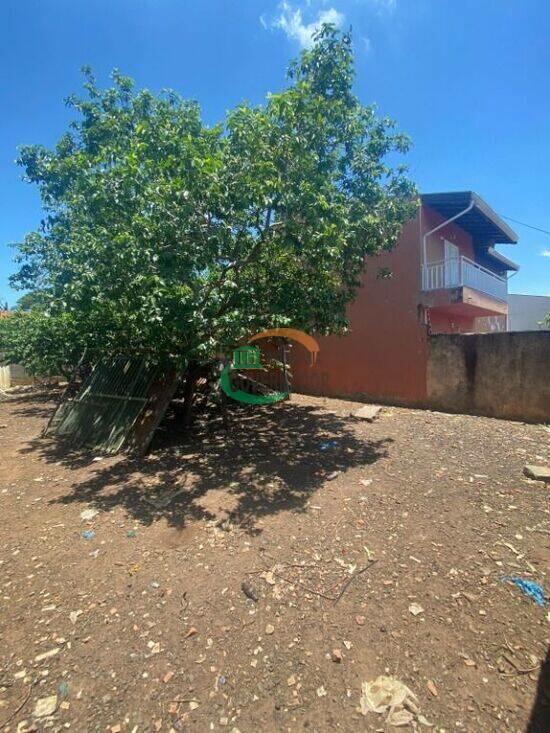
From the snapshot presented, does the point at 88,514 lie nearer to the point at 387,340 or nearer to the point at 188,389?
the point at 188,389

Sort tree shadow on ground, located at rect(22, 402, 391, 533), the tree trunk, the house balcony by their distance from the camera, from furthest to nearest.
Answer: the house balcony < the tree trunk < tree shadow on ground, located at rect(22, 402, 391, 533)

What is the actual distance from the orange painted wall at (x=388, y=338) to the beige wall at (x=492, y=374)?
0.41m


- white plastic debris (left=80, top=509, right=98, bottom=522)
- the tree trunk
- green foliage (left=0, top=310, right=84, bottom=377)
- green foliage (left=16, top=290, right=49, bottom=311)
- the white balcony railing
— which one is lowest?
white plastic debris (left=80, top=509, right=98, bottom=522)

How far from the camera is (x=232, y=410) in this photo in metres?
8.32

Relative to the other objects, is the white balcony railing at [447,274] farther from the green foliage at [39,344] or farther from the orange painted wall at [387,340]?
the green foliage at [39,344]

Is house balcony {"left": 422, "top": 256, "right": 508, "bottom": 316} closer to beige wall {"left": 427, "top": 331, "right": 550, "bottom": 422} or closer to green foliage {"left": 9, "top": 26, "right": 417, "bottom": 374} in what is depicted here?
beige wall {"left": 427, "top": 331, "right": 550, "bottom": 422}

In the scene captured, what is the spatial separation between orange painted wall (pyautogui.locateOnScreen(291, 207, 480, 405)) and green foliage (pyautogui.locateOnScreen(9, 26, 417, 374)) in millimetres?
3077

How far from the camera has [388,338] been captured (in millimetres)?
9141

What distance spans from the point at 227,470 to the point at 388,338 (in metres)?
5.90

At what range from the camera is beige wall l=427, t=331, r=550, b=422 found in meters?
6.82

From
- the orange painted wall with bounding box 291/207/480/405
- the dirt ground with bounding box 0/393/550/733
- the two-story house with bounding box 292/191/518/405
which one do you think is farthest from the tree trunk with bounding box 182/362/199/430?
the two-story house with bounding box 292/191/518/405

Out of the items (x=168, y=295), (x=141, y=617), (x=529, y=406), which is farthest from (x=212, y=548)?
(x=529, y=406)

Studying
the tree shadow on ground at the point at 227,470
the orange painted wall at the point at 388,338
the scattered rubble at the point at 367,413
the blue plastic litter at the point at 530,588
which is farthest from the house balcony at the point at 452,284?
the blue plastic litter at the point at 530,588

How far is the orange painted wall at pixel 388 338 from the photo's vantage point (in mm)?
8695
